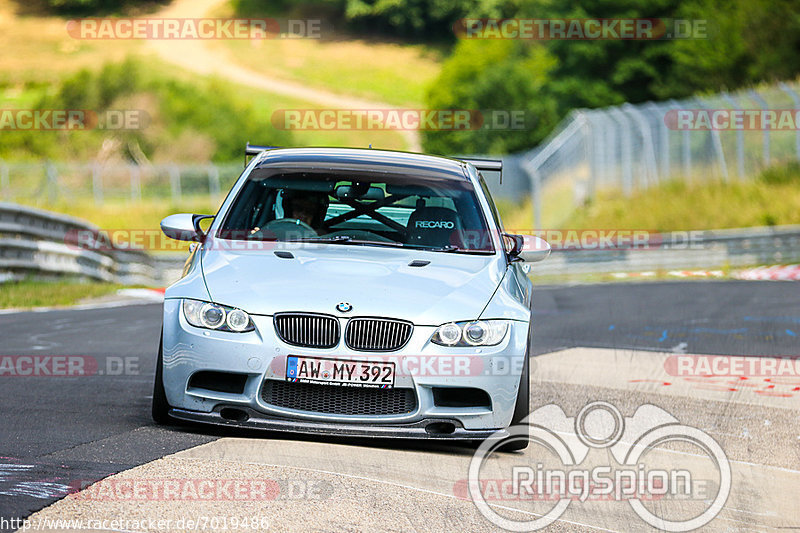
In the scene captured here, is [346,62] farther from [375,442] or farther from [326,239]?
[375,442]

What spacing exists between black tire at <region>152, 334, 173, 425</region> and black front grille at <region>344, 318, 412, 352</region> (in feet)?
3.35

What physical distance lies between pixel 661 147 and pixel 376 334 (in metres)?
28.3

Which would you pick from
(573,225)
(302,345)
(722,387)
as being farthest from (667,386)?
(573,225)

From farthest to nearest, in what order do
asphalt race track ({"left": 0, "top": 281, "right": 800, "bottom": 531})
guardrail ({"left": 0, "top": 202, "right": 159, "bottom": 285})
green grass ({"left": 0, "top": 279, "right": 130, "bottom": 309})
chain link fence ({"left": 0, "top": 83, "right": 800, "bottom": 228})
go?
1. chain link fence ({"left": 0, "top": 83, "right": 800, "bottom": 228})
2. guardrail ({"left": 0, "top": 202, "right": 159, "bottom": 285})
3. green grass ({"left": 0, "top": 279, "right": 130, "bottom": 309})
4. asphalt race track ({"left": 0, "top": 281, "right": 800, "bottom": 531})

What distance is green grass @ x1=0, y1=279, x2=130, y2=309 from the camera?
16.2 m

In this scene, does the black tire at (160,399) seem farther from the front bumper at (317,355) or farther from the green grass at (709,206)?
the green grass at (709,206)

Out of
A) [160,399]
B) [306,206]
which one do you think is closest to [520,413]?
[160,399]

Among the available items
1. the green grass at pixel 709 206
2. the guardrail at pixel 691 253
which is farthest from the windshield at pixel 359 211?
the green grass at pixel 709 206

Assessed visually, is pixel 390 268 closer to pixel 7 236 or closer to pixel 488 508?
pixel 488 508

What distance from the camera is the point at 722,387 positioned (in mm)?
9836

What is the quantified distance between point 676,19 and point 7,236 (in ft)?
151

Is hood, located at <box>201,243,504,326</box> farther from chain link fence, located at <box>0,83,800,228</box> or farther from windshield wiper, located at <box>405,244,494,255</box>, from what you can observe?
chain link fence, located at <box>0,83,800,228</box>

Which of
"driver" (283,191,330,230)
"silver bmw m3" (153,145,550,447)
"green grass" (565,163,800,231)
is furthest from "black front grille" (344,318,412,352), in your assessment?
"green grass" (565,163,800,231)

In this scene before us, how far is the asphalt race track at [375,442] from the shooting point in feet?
18.2
